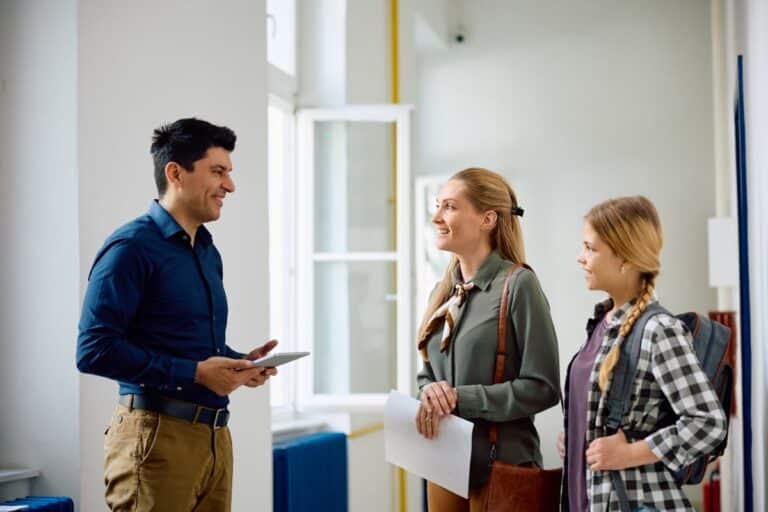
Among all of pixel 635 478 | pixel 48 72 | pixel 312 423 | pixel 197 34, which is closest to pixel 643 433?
pixel 635 478

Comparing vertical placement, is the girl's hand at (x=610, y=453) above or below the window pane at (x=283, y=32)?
below

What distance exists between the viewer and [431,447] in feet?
8.25

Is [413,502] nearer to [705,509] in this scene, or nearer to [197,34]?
[705,509]

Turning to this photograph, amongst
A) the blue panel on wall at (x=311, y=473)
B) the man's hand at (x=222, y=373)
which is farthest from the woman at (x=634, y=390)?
the blue panel on wall at (x=311, y=473)

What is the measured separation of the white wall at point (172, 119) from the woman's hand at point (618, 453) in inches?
60.1

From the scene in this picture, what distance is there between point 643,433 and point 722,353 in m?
0.23

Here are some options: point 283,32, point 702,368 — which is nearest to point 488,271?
point 702,368

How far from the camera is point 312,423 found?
4.88 metres

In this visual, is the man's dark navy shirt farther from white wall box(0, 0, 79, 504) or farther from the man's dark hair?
white wall box(0, 0, 79, 504)

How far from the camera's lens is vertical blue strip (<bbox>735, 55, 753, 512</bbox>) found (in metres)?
2.97

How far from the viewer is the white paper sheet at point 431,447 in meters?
2.43

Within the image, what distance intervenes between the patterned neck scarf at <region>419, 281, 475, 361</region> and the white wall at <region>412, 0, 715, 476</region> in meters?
4.48

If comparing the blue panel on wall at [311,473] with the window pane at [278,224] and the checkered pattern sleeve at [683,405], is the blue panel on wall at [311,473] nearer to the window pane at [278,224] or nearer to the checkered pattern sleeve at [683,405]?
the window pane at [278,224]

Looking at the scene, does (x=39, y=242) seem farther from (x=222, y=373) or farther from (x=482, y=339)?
(x=482, y=339)
